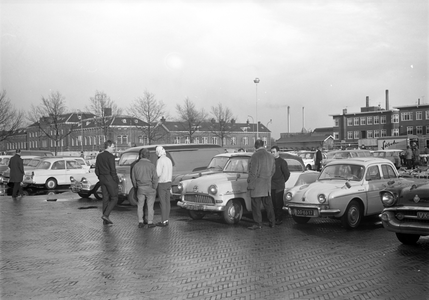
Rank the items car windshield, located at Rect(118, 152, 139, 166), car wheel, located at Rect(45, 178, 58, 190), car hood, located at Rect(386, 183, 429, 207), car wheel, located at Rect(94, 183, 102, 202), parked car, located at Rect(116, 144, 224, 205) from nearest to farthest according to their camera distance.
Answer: car hood, located at Rect(386, 183, 429, 207), parked car, located at Rect(116, 144, 224, 205), car windshield, located at Rect(118, 152, 139, 166), car wheel, located at Rect(94, 183, 102, 202), car wheel, located at Rect(45, 178, 58, 190)

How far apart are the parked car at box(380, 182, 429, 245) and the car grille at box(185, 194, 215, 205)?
4.13 metres

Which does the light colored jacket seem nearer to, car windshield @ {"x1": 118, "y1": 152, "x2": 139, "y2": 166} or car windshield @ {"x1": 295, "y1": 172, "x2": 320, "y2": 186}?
car windshield @ {"x1": 295, "y1": 172, "x2": 320, "y2": 186}

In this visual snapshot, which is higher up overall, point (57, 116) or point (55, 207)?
point (57, 116)

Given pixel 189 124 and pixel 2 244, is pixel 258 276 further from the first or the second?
pixel 189 124

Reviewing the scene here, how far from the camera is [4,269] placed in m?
7.02

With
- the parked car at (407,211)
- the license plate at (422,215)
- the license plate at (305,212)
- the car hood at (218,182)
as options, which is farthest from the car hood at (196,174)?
the license plate at (422,215)

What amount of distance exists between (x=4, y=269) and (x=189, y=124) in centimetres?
4925

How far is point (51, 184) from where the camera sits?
2283 centimetres

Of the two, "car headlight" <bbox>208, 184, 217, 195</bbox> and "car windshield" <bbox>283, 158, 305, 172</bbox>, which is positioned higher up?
"car windshield" <bbox>283, 158, 305, 172</bbox>

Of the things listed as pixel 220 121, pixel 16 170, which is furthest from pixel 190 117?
pixel 16 170

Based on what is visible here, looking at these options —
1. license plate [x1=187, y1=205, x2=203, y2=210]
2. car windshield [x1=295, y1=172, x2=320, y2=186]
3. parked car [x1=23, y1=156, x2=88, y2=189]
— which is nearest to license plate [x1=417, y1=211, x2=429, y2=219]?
license plate [x1=187, y1=205, x2=203, y2=210]

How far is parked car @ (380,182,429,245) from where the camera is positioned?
7.63 meters

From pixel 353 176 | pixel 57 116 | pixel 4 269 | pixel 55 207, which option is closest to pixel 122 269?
pixel 4 269

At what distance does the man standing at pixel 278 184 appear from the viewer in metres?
11.1
